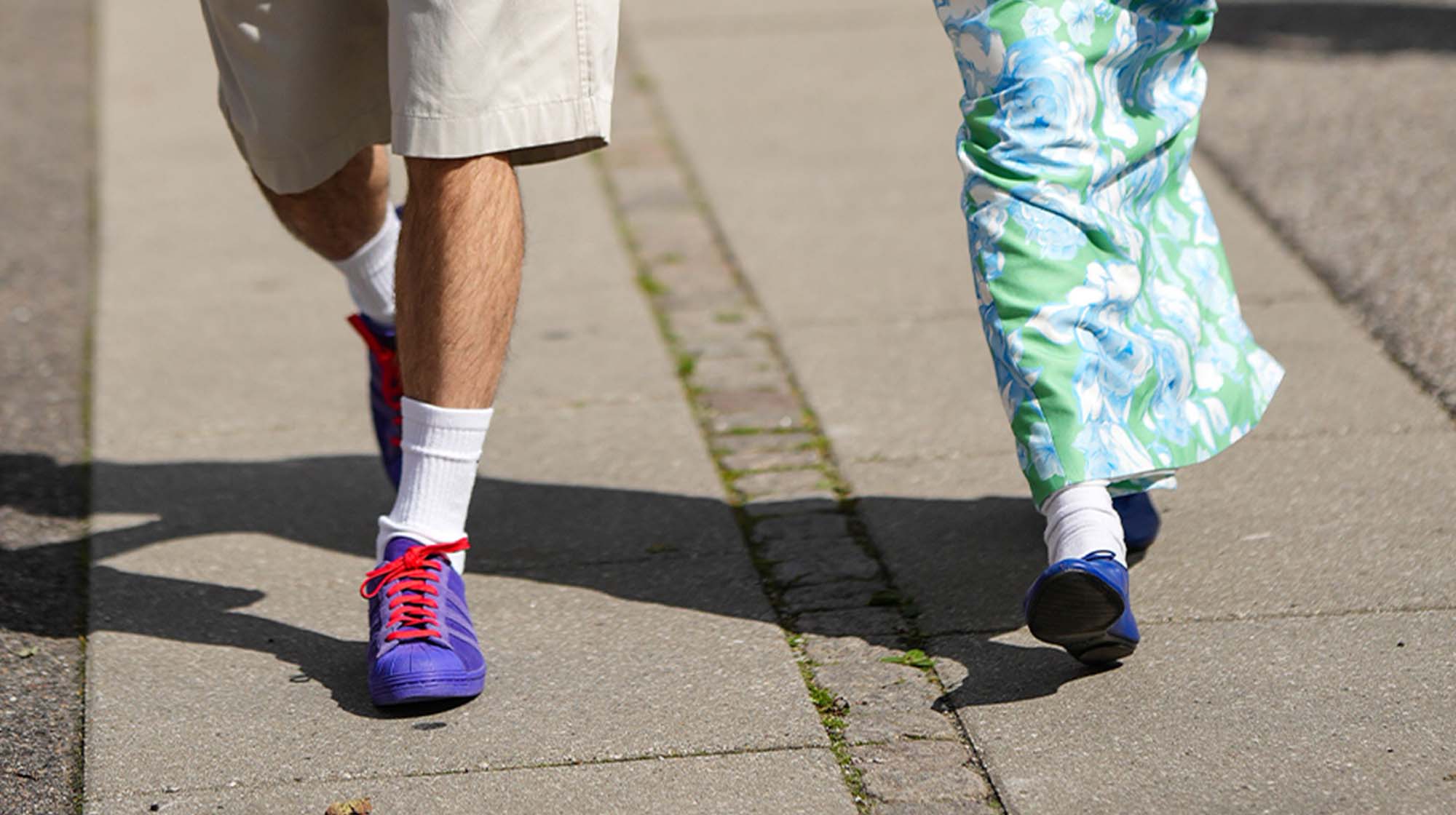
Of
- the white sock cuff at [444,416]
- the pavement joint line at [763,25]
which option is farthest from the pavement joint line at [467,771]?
the pavement joint line at [763,25]

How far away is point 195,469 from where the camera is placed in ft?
11.5

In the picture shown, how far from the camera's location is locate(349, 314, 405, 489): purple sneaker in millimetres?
3203

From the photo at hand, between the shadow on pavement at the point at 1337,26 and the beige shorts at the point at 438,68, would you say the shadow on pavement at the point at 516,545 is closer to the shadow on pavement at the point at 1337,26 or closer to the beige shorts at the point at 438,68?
the beige shorts at the point at 438,68

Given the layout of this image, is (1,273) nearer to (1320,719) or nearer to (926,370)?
(926,370)

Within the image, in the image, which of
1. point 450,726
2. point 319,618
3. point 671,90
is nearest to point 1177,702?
point 450,726

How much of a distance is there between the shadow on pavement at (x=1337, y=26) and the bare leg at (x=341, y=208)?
3681 millimetres

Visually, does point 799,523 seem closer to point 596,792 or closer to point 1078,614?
point 1078,614

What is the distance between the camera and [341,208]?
3.14 metres

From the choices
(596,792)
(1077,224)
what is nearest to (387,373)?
(596,792)

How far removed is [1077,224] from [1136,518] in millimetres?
572

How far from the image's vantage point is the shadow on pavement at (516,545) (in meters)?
2.73

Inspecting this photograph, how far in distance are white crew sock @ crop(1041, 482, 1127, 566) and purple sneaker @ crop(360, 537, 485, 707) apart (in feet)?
2.64

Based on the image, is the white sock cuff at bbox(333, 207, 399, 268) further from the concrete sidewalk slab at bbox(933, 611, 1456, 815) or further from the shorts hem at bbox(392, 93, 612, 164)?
the concrete sidewalk slab at bbox(933, 611, 1456, 815)

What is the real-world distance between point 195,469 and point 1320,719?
208 centimetres
